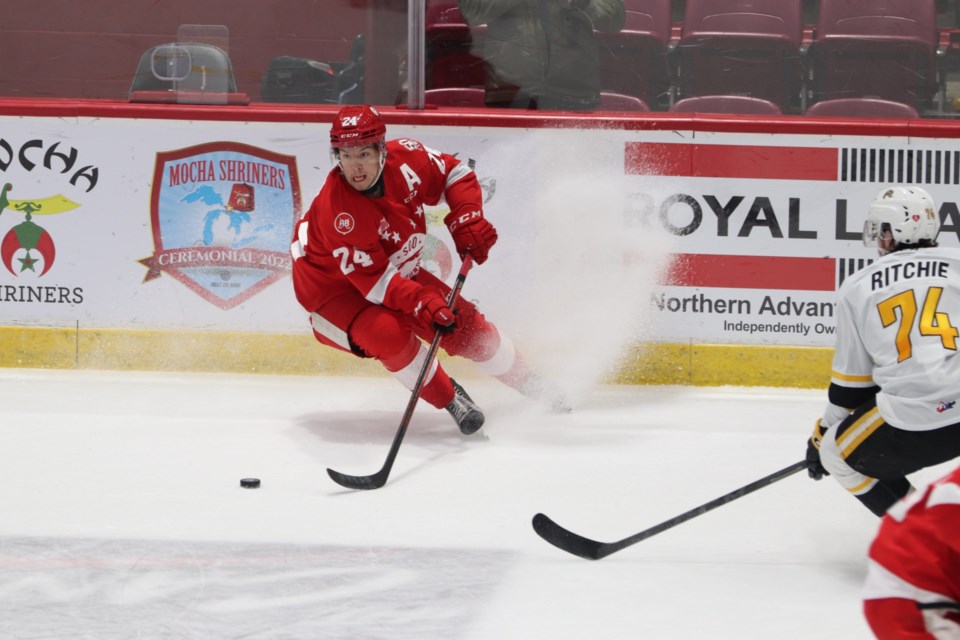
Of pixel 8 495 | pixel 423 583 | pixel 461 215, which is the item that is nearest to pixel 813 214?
pixel 461 215

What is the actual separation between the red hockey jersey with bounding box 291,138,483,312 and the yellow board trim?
0.83 metres

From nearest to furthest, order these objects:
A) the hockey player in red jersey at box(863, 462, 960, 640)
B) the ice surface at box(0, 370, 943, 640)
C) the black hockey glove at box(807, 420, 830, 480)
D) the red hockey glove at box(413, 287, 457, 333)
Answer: the hockey player in red jersey at box(863, 462, 960, 640)
the ice surface at box(0, 370, 943, 640)
the black hockey glove at box(807, 420, 830, 480)
the red hockey glove at box(413, 287, 457, 333)

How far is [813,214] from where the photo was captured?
4824mm

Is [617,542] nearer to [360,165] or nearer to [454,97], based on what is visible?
[360,165]

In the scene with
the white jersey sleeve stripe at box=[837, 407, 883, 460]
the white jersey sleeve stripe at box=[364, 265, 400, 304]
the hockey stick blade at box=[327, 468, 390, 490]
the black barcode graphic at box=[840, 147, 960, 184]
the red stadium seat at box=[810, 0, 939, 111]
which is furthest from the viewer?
the red stadium seat at box=[810, 0, 939, 111]

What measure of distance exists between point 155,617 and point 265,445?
5.20 ft

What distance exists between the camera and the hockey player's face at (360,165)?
3.87m

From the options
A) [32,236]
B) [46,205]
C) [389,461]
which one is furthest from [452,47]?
[389,461]

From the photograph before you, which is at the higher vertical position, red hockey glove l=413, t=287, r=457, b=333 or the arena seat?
the arena seat

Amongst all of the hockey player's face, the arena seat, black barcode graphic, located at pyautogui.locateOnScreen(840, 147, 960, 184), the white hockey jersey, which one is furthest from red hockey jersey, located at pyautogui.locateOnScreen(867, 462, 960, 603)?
the arena seat

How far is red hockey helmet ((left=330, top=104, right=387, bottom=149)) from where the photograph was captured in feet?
12.4

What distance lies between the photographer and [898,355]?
2.60 m

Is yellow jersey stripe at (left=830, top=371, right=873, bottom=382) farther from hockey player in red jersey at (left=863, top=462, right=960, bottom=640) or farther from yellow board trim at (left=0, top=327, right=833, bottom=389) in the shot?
yellow board trim at (left=0, top=327, right=833, bottom=389)

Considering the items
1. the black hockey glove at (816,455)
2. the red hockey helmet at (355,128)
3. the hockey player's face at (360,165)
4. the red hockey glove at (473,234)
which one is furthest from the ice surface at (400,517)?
the red hockey helmet at (355,128)
